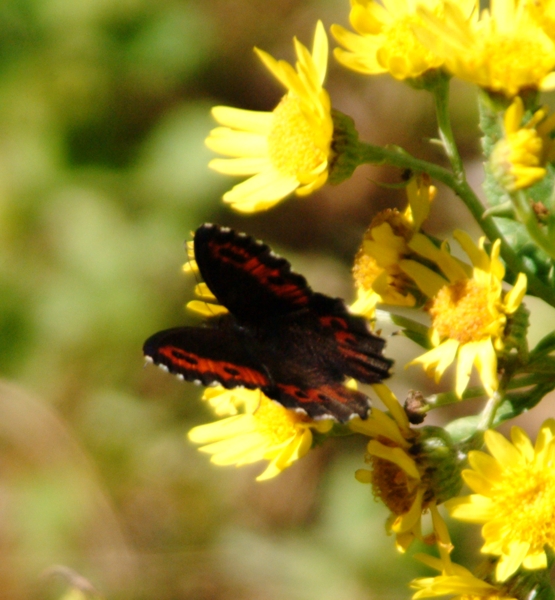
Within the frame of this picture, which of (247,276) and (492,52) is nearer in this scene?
(492,52)

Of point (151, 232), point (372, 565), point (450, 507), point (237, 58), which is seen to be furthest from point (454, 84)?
point (450, 507)

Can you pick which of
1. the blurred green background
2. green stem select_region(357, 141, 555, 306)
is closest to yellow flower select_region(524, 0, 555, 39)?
green stem select_region(357, 141, 555, 306)

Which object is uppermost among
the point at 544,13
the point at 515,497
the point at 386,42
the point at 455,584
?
the point at 544,13

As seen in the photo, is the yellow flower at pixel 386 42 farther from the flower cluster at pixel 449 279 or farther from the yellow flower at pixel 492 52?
the yellow flower at pixel 492 52

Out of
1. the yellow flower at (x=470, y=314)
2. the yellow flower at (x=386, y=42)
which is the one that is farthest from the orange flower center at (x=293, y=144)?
the yellow flower at (x=470, y=314)

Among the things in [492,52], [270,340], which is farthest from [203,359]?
[492,52]

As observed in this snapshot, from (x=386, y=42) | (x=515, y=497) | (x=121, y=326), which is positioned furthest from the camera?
(x=121, y=326)

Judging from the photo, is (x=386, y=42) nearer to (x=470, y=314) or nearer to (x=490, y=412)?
(x=470, y=314)

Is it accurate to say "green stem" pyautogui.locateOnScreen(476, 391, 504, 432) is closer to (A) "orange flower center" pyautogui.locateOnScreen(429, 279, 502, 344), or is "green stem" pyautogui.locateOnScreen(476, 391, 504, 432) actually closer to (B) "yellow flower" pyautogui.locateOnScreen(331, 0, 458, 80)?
(A) "orange flower center" pyautogui.locateOnScreen(429, 279, 502, 344)
